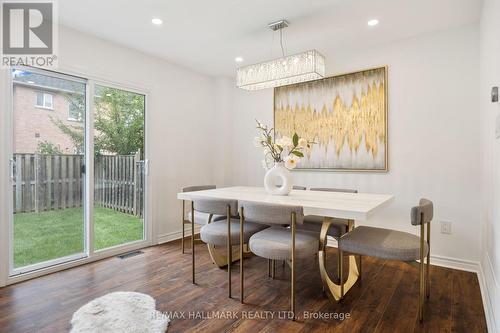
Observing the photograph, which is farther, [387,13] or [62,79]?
[62,79]

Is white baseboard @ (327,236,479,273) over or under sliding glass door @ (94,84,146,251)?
under

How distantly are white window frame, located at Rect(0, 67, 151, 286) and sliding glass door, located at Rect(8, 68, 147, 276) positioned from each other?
0.01 m

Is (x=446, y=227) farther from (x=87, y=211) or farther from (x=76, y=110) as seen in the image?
(x=76, y=110)

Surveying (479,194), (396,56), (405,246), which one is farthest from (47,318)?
(396,56)

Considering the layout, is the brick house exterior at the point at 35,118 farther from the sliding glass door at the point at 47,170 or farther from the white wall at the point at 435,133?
the white wall at the point at 435,133

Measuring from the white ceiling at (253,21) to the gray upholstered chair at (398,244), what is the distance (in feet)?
6.04

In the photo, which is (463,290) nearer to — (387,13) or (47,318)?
(387,13)

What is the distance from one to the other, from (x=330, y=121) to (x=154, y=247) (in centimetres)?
287

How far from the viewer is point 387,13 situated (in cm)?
264

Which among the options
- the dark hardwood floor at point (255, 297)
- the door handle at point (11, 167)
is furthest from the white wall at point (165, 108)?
the dark hardwood floor at point (255, 297)

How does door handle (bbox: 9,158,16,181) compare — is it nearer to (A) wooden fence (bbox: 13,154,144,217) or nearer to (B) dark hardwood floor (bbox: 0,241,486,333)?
(A) wooden fence (bbox: 13,154,144,217)

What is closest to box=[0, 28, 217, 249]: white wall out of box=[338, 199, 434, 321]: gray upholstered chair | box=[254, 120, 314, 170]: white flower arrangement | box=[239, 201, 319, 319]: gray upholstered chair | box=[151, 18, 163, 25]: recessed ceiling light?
box=[151, 18, 163, 25]: recessed ceiling light

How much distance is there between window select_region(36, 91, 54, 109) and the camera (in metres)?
2.82

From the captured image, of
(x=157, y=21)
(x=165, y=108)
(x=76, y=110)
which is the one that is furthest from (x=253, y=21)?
(x=76, y=110)
